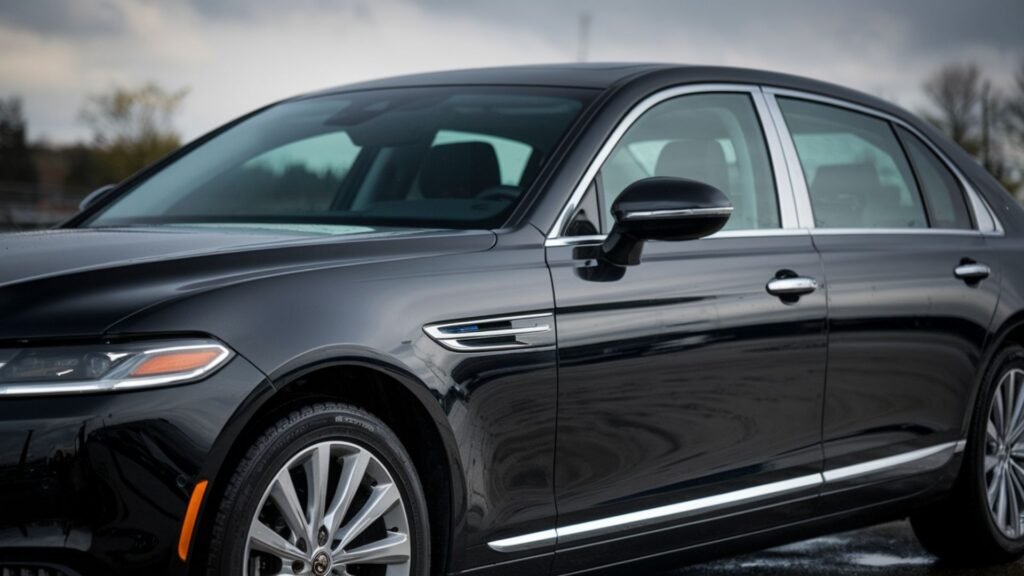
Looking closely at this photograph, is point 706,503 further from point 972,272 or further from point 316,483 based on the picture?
point 972,272

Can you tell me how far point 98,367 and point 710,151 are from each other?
2.43m

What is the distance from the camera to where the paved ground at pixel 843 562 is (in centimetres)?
575

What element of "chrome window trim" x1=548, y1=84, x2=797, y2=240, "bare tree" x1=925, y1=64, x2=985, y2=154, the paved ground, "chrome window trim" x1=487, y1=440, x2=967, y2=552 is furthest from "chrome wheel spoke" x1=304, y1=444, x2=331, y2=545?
"bare tree" x1=925, y1=64, x2=985, y2=154

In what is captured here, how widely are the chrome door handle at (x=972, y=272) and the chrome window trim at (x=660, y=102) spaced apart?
947mm

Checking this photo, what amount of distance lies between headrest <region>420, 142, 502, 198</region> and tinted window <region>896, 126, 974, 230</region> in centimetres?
207

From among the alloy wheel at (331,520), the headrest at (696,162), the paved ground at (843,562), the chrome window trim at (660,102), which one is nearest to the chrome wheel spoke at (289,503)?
the alloy wheel at (331,520)

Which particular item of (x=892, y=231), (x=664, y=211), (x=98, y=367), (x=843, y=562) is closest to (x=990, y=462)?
(x=843, y=562)

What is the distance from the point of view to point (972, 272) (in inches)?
228

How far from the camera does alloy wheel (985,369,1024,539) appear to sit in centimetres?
598

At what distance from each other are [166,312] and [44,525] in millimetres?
481

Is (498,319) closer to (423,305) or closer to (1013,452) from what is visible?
(423,305)

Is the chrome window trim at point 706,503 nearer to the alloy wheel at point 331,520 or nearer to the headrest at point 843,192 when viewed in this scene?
the alloy wheel at point 331,520

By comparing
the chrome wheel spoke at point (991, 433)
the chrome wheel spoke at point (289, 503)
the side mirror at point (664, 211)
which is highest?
the side mirror at point (664, 211)

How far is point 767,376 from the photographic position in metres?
4.70
